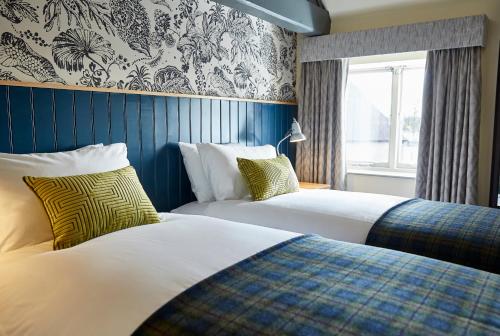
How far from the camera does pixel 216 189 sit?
274cm

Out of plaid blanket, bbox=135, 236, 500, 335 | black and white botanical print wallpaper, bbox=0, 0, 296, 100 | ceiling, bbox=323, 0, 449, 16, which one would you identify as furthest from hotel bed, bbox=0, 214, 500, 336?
ceiling, bbox=323, 0, 449, 16

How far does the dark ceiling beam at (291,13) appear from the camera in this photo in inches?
112

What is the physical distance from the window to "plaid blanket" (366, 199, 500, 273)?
1.45 meters

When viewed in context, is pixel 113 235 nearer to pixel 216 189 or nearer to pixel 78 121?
pixel 78 121

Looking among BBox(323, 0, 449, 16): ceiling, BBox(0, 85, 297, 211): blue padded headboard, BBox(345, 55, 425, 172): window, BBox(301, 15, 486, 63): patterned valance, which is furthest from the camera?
BBox(345, 55, 425, 172): window

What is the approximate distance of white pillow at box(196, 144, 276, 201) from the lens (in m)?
2.72

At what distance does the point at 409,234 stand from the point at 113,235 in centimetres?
138

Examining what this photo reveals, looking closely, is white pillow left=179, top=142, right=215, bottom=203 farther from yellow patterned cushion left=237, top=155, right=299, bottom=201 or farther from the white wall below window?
the white wall below window

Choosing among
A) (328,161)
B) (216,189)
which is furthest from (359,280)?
(328,161)

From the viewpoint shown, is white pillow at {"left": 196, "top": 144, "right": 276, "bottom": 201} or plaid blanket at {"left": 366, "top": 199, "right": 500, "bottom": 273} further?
white pillow at {"left": 196, "top": 144, "right": 276, "bottom": 201}

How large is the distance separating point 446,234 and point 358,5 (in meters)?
2.32

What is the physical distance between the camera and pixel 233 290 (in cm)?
120

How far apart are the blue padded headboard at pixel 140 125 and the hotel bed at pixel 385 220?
30 cm

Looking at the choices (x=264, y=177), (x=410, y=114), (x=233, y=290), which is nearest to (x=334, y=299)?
(x=233, y=290)
